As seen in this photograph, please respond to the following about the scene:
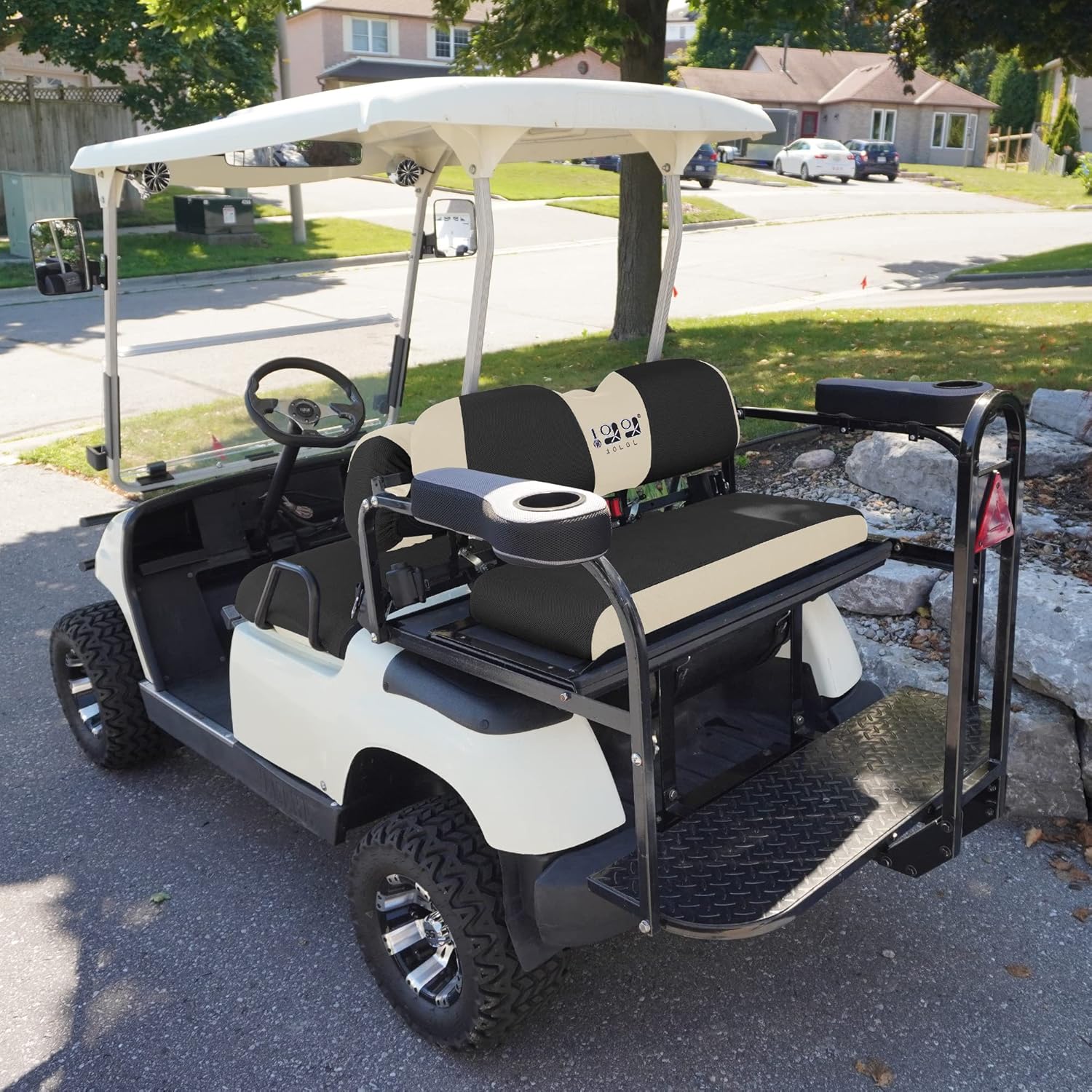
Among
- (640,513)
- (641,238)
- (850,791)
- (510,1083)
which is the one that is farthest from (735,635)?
(641,238)

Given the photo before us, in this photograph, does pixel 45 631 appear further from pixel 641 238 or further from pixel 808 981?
pixel 641 238

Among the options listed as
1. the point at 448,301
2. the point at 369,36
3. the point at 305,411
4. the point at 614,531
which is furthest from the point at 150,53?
the point at 369,36

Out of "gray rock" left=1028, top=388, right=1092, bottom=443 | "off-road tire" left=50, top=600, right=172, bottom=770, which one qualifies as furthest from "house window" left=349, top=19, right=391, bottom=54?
"off-road tire" left=50, top=600, right=172, bottom=770

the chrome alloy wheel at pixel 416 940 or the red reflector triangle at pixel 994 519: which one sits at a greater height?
the red reflector triangle at pixel 994 519

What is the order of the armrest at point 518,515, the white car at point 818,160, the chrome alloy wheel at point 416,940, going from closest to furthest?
the armrest at point 518,515 → the chrome alloy wheel at point 416,940 → the white car at point 818,160

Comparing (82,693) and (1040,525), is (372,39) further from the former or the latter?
(82,693)

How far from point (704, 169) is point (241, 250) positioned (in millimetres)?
15435

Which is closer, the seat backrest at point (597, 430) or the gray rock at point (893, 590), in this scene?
the seat backrest at point (597, 430)

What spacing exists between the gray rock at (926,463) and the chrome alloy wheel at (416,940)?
115 inches

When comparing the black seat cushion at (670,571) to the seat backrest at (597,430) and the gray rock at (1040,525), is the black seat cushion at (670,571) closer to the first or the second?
the seat backrest at (597,430)

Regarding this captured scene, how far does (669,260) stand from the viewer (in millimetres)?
3676

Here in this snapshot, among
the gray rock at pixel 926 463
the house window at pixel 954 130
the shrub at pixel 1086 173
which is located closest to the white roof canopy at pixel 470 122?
the gray rock at pixel 926 463

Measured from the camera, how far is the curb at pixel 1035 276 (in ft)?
47.2

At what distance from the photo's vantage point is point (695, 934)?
7.33 feet
